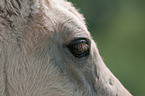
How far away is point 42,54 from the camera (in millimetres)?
4430

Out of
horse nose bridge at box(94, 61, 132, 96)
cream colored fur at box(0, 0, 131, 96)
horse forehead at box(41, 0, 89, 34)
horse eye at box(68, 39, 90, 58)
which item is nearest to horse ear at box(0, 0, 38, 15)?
cream colored fur at box(0, 0, 131, 96)

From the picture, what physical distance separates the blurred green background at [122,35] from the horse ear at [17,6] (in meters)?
17.0

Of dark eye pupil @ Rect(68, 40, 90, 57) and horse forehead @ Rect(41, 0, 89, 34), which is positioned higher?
horse forehead @ Rect(41, 0, 89, 34)

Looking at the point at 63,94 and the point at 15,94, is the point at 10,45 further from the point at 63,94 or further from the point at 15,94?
the point at 63,94

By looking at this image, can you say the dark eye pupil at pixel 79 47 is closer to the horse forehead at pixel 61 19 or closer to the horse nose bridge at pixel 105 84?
the horse forehead at pixel 61 19

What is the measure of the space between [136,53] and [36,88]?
21821 mm

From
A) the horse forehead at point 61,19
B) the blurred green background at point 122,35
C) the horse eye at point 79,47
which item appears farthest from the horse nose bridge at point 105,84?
the blurred green background at point 122,35

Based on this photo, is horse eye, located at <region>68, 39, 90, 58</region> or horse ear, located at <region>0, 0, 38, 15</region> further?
horse eye, located at <region>68, 39, 90, 58</region>

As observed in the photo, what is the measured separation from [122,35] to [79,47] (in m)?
24.3

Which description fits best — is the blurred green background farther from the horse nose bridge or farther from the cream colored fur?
the cream colored fur

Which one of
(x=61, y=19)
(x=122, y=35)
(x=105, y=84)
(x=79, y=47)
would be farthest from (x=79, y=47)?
(x=122, y=35)

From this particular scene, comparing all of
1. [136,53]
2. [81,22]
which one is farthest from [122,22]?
[81,22]

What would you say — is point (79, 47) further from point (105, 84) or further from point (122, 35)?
point (122, 35)

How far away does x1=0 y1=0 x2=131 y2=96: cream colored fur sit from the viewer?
419cm
